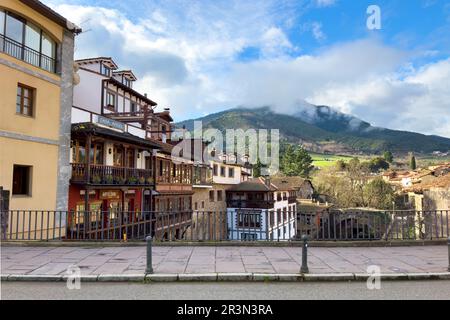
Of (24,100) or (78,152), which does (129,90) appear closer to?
(78,152)

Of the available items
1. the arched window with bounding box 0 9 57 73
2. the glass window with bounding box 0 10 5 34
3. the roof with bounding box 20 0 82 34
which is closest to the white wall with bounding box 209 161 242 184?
the roof with bounding box 20 0 82 34

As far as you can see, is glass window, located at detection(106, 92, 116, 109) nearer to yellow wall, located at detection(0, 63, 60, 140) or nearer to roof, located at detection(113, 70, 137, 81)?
roof, located at detection(113, 70, 137, 81)

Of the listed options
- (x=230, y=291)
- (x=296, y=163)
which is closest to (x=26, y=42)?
(x=230, y=291)

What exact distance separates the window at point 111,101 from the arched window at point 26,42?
761cm

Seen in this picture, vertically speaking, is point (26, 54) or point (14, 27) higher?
point (14, 27)

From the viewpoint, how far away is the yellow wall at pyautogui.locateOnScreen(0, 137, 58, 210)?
48.6 feet

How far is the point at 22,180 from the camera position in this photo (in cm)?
1617

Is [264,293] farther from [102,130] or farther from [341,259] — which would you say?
[102,130]

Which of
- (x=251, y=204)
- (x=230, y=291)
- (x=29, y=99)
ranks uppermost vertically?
(x=29, y=99)

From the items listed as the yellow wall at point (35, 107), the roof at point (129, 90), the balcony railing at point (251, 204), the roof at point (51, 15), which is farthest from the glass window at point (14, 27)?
the balcony railing at point (251, 204)

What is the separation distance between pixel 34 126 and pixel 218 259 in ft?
42.1

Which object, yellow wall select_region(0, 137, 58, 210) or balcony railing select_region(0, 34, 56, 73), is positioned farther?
balcony railing select_region(0, 34, 56, 73)

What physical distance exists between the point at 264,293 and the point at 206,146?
112 feet
